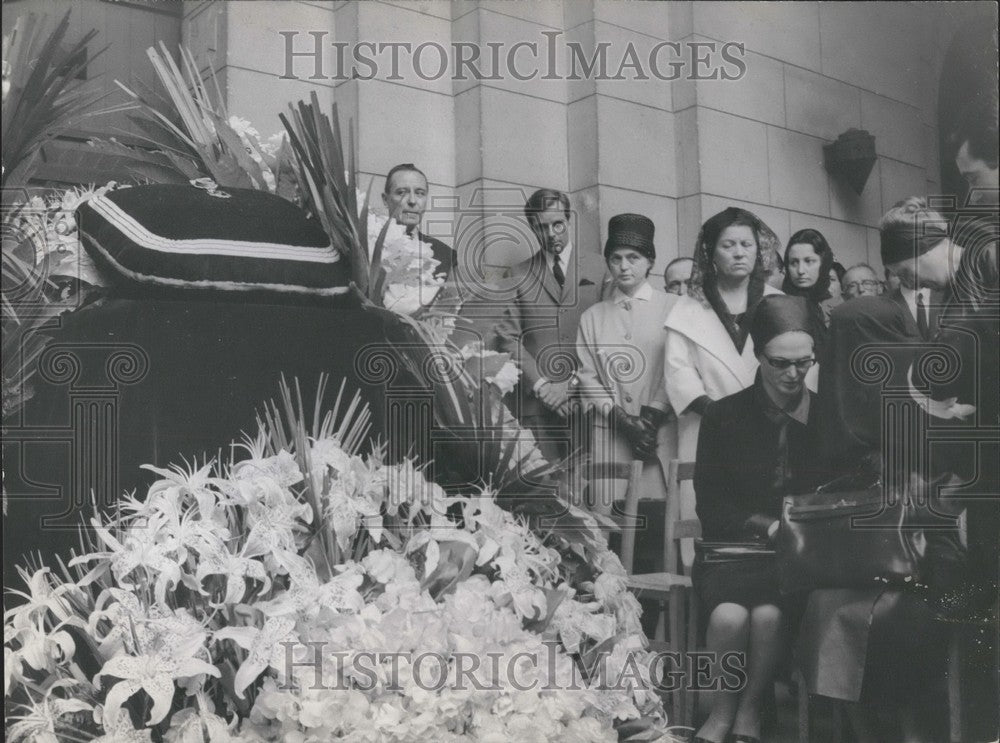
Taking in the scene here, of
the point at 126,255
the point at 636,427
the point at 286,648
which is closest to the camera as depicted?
the point at 286,648

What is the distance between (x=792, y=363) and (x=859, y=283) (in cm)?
31

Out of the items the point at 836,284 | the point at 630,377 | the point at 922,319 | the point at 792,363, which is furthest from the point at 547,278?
the point at 922,319

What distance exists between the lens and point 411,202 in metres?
2.88

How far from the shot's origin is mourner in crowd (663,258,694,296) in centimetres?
295

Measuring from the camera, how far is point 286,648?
2391 millimetres

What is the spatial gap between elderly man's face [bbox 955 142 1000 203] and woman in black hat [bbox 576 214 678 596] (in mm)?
1000

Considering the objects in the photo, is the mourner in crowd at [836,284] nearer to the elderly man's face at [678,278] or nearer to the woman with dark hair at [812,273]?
the woman with dark hair at [812,273]

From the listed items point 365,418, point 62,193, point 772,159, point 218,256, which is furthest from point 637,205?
point 62,193

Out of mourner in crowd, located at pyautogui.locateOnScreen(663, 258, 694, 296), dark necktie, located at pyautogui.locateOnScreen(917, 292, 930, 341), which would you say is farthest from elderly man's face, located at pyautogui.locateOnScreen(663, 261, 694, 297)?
dark necktie, located at pyautogui.locateOnScreen(917, 292, 930, 341)

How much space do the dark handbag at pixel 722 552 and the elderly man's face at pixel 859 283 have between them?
2.59ft

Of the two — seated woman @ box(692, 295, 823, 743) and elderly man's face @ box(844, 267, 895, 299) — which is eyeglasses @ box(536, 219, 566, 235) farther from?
elderly man's face @ box(844, 267, 895, 299)

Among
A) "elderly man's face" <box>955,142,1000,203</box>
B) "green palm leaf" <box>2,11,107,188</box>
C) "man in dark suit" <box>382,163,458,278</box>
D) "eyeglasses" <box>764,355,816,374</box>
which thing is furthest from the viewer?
"elderly man's face" <box>955,142,1000,203</box>

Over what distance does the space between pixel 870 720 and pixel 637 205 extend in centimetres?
161

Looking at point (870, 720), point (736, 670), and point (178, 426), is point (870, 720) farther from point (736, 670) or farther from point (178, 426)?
point (178, 426)
